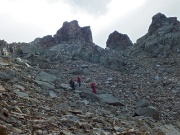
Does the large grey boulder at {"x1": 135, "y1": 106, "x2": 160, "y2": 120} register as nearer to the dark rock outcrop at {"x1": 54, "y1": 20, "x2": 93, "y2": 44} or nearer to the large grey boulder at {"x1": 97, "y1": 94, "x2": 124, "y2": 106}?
the large grey boulder at {"x1": 97, "y1": 94, "x2": 124, "y2": 106}

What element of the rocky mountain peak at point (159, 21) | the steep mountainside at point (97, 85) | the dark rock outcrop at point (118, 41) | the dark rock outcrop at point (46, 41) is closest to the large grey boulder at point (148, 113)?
the steep mountainside at point (97, 85)

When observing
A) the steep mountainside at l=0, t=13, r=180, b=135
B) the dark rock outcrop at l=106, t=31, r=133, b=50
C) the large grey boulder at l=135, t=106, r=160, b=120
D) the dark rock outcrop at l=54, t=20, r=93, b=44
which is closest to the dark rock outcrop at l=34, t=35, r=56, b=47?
the steep mountainside at l=0, t=13, r=180, b=135

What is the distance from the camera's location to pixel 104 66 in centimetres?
3784

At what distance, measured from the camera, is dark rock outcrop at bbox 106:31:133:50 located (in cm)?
5067

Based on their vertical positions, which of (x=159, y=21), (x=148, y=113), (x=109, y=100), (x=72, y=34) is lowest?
(x=148, y=113)

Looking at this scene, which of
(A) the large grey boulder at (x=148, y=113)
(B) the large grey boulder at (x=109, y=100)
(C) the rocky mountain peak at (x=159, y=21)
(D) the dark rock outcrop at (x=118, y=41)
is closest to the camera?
(A) the large grey boulder at (x=148, y=113)

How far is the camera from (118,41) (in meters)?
51.5

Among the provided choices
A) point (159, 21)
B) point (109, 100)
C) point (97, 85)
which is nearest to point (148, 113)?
point (109, 100)

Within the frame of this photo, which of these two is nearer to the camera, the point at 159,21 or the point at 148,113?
the point at 148,113

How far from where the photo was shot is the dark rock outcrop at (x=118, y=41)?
50672mm

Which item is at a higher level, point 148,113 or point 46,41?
point 46,41

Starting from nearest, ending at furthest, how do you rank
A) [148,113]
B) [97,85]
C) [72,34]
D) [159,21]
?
[148,113], [97,85], [159,21], [72,34]

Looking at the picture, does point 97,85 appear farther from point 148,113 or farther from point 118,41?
point 118,41

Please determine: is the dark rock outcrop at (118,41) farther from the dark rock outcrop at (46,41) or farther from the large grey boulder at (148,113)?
the large grey boulder at (148,113)
